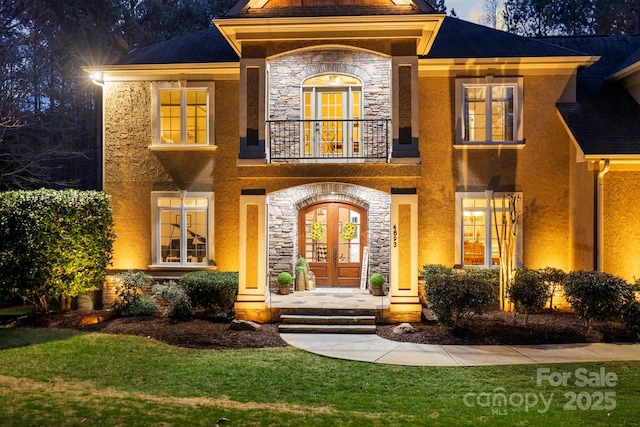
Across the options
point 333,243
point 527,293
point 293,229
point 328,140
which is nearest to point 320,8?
point 328,140

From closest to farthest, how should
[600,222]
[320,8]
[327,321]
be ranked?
1. [327,321]
2. [320,8]
3. [600,222]

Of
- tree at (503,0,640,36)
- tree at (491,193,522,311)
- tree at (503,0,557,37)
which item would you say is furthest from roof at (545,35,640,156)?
tree at (503,0,557,37)

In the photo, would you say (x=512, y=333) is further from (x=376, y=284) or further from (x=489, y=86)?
(x=489, y=86)

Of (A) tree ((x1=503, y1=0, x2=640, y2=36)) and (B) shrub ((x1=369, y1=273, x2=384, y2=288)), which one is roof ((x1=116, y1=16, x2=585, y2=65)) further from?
(A) tree ((x1=503, y1=0, x2=640, y2=36))

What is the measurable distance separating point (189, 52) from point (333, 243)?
258 inches

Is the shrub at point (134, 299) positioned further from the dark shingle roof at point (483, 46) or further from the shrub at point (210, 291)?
the dark shingle roof at point (483, 46)

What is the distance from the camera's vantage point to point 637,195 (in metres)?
11.5

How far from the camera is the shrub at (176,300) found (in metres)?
10.6

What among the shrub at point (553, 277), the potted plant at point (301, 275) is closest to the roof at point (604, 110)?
the shrub at point (553, 277)

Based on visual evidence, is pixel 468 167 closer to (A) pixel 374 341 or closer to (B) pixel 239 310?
(A) pixel 374 341

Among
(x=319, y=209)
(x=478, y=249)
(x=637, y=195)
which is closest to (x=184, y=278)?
(x=319, y=209)

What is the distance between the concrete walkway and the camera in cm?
795

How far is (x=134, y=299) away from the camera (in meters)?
11.3

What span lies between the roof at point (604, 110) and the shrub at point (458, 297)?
178 inches
